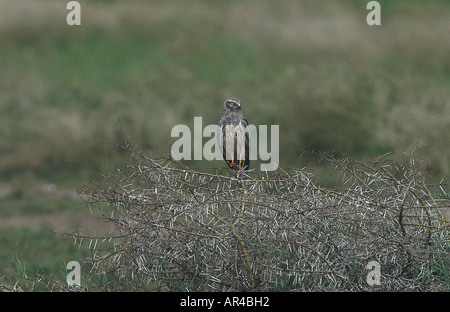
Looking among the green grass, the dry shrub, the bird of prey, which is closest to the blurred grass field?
the green grass

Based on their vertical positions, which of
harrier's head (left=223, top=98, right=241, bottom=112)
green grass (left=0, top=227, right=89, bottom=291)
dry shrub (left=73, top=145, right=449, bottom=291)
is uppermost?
harrier's head (left=223, top=98, right=241, bottom=112)

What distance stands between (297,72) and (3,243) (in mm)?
5181

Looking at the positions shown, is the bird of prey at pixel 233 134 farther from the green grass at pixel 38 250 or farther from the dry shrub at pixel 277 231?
the green grass at pixel 38 250

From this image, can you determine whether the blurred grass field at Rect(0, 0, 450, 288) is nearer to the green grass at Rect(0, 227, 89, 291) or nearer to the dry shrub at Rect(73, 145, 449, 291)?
the green grass at Rect(0, 227, 89, 291)

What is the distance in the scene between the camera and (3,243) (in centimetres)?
738

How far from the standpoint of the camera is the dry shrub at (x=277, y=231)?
13.0 feet

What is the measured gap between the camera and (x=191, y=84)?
12914 millimetres

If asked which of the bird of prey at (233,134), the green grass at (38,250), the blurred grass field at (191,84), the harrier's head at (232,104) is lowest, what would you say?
the green grass at (38,250)

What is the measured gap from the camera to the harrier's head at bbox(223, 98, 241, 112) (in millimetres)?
5096

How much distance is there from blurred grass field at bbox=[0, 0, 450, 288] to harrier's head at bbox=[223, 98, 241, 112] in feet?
1.96

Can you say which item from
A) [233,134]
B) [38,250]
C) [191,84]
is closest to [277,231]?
[233,134]

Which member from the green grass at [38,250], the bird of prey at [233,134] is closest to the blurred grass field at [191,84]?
the green grass at [38,250]

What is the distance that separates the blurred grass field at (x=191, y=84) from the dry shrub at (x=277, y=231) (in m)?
0.77

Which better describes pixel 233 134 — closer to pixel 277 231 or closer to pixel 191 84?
pixel 277 231
